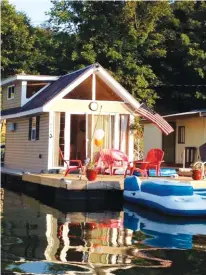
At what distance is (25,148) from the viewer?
1797 cm

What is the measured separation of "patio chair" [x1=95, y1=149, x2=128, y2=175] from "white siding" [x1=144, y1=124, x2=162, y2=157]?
30.8 ft

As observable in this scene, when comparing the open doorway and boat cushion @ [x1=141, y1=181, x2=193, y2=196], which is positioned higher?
the open doorway

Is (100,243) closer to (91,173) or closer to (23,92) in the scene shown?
(91,173)

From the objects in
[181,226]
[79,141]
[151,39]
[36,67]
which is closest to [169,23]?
[151,39]

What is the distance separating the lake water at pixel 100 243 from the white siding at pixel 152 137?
12815 mm

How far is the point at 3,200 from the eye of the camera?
41.9ft

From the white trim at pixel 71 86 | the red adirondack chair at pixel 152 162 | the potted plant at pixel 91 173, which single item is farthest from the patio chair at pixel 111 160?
the white trim at pixel 71 86

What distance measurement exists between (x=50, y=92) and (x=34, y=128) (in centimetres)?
147

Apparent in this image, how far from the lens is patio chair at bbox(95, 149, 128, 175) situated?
13.9 m

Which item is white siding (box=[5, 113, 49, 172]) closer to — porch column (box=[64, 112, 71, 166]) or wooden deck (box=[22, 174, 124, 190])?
porch column (box=[64, 112, 71, 166])

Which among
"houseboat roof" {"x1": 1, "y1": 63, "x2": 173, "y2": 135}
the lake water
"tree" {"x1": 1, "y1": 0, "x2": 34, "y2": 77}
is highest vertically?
"tree" {"x1": 1, "y1": 0, "x2": 34, "y2": 77}

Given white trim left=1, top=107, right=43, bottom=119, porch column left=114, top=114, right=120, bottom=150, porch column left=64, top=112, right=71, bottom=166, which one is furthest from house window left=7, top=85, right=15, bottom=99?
porch column left=114, top=114, right=120, bottom=150

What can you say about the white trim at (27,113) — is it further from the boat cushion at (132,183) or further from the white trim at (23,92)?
the boat cushion at (132,183)

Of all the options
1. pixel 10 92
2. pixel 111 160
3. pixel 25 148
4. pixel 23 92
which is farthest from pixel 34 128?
pixel 111 160
